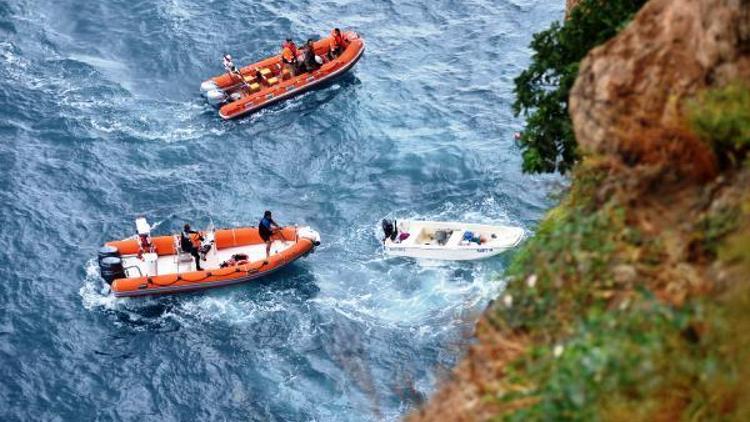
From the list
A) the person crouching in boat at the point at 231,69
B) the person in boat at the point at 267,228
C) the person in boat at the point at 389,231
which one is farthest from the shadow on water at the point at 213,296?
the person crouching in boat at the point at 231,69

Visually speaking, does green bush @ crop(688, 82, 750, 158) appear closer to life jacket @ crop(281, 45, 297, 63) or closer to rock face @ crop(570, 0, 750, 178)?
rock face @ crop(570, 0, 750, 178)

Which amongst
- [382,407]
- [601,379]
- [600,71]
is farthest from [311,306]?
[601,379]

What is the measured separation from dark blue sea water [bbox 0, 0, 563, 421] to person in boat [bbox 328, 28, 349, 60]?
143 cm

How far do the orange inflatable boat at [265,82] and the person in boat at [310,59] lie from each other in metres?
0.27

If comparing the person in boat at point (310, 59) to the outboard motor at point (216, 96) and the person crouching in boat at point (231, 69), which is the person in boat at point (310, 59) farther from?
the outboard motor at point (216, 96)

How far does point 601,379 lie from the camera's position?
11375 mm

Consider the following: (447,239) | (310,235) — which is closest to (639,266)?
(447,239)

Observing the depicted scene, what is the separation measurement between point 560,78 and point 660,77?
5071mm

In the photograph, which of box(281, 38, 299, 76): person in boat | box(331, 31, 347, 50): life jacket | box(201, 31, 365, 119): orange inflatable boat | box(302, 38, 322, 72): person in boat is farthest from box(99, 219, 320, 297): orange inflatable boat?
box(331, 31, 347, 50): life jacket

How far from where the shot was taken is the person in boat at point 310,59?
4114 cm

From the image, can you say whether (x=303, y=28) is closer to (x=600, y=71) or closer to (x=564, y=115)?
(x=564, y=115)

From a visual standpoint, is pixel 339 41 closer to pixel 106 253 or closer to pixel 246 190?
pixel 246 190

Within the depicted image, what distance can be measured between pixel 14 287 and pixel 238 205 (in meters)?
8.35

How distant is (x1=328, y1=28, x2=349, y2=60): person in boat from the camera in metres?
42.4
